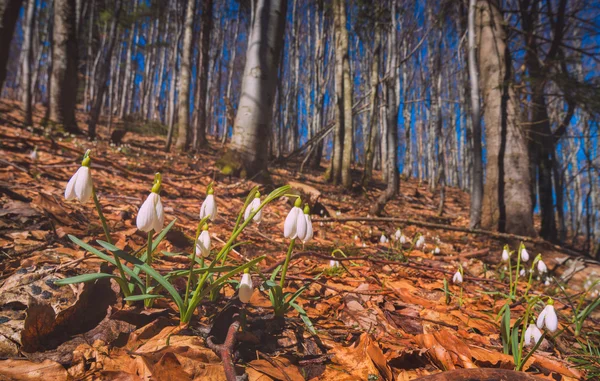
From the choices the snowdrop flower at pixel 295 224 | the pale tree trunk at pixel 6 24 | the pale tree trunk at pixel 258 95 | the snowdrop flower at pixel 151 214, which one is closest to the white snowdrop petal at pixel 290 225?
the snowdrop flower at pixel 295 224

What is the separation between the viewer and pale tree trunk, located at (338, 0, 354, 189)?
8742 millimetres

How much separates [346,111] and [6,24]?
7289mm

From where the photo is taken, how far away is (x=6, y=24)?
159 inches

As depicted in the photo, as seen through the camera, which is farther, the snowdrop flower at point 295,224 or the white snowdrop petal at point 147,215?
the snowdrop flower at point 295,224

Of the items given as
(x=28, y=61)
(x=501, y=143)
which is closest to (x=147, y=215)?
(x=501, y=143)

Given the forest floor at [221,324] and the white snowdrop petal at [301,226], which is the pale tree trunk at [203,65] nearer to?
the forest floor at [221,324]

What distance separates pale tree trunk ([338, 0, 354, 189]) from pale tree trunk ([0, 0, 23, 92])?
7.15m

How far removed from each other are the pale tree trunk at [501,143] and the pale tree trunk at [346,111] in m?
4.05

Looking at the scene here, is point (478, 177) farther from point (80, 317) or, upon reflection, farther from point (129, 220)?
point (80, 317)

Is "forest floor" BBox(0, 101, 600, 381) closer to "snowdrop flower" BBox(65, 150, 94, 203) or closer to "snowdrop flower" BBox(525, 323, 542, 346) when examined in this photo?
"snowdrop flower" BBox(525, 323, 542, 346)

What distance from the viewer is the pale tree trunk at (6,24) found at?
3982mm

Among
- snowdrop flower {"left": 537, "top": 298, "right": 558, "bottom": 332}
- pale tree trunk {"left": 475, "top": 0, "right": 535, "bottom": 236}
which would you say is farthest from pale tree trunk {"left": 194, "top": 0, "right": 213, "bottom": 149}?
→ snowdrop flower {"left": 537, "top": 298, "right": 558, "bottom": 332}

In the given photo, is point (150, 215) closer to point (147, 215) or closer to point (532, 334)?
point (147, 215)

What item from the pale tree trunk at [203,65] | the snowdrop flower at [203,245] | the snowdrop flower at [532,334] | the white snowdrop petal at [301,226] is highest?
the pale tree trunk at [203,65]
